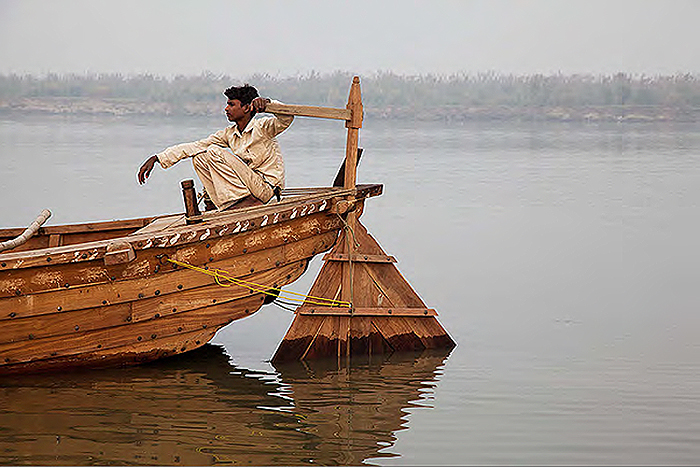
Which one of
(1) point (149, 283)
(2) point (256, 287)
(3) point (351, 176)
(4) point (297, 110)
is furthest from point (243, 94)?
(1) point (149, 283)

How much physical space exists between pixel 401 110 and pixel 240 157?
22.7 meters

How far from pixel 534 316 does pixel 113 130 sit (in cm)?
1973

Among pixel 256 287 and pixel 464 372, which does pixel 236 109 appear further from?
pixel 464 372

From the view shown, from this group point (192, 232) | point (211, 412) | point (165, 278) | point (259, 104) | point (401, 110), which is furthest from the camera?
point (401, 110)

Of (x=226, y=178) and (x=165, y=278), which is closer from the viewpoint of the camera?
(x=165, y=278)

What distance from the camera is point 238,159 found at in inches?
280

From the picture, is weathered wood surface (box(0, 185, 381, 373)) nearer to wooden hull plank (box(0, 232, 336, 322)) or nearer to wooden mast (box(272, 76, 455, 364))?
wooden hull plank (box(0, 232, 336, 322))

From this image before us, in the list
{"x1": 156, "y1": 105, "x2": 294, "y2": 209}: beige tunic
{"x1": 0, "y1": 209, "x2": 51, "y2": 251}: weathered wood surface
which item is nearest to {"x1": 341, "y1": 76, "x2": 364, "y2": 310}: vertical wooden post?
{"x1": 156, "y1": 105, "x2": 294, "y2": 209}: beige tunic

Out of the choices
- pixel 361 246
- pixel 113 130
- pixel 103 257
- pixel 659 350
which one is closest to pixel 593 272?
pixel 659 350

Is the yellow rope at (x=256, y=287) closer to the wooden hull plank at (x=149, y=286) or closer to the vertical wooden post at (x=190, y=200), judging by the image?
the wooden hull plank at (x=149, y=286)

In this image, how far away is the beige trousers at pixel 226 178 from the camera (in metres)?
7.10

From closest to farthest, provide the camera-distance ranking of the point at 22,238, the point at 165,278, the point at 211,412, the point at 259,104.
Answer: the point at 211,412
the point at 165,278
the point at 259,104
the point at 22,238

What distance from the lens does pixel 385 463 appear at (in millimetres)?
5633

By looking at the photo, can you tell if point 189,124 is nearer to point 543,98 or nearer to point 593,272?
point 543,98
